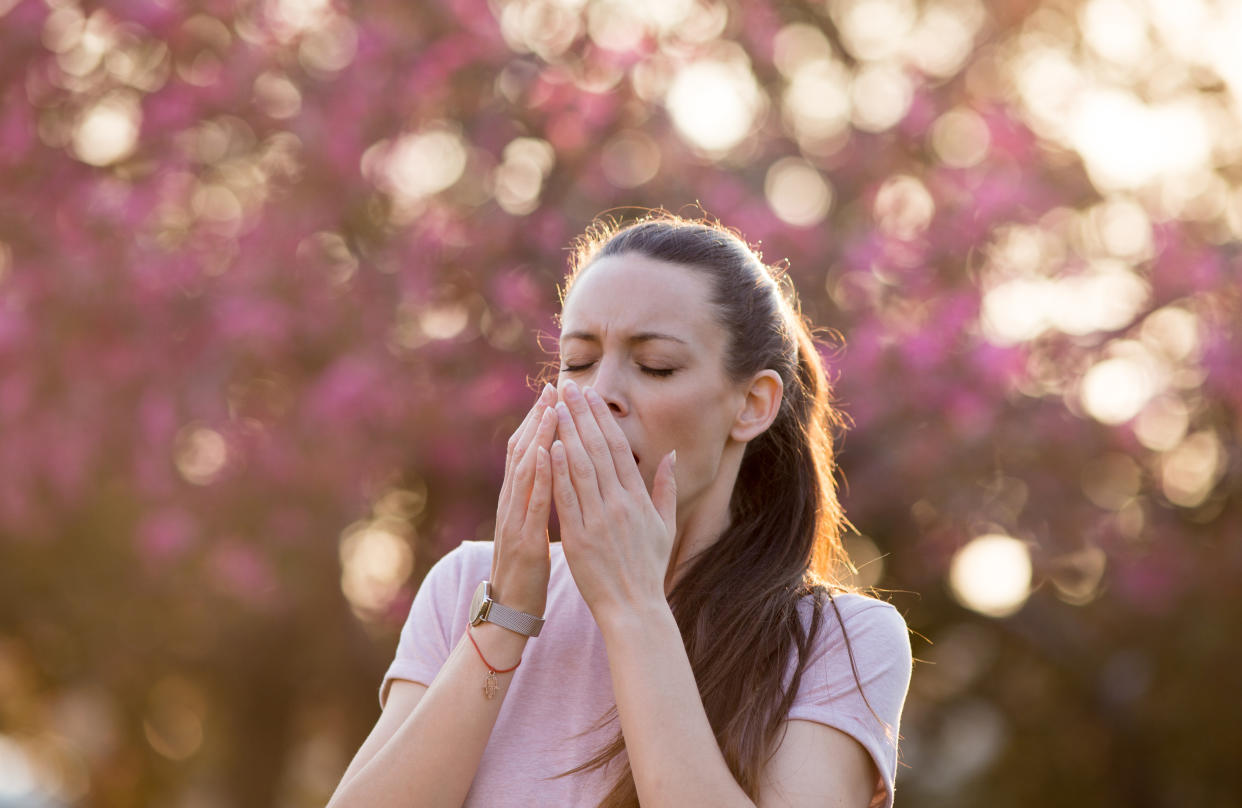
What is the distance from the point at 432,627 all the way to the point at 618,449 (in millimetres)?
563

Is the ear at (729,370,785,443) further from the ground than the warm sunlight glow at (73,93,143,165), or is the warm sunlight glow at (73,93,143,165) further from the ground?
the warm sunlight glow at (73,93,143,165)

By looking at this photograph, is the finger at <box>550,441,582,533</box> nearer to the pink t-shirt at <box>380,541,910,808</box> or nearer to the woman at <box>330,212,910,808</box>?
the woman at <box>330,212,910,808</box>

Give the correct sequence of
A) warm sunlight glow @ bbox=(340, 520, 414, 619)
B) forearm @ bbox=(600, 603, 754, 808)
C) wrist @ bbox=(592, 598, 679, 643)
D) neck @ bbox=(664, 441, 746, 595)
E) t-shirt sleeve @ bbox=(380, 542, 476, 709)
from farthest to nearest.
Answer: warm sunlight glow @ bbox=(340, 520, 414, 619) < neck @ bbox=(664, 441, 746, 595) < t-shirt sleeve @ bbox=(380, 542, 476, 709) < wrist @ bbox=(592, 598, 679, 643) < forearm @ bbox=(600, 603, 754, 808)

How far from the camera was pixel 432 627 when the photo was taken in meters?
2.90

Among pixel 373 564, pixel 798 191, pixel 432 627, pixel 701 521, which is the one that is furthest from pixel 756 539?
pixel 373 564

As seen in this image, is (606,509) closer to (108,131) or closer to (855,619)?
(855,619)

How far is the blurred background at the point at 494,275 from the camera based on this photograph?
7.02m

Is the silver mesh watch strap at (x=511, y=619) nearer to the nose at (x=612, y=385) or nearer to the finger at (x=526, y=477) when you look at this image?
the finger at (x=526, y=477)

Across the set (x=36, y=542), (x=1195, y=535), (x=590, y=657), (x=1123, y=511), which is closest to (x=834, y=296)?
(x=1123, y=511)

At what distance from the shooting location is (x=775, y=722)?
8.43ft

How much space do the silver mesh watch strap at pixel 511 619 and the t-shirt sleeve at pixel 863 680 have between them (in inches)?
20.1

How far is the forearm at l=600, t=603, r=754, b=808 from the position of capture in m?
2.36

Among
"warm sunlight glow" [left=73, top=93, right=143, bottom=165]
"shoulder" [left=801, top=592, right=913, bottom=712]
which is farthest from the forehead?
"warm sunlight glow" [left=73, top=93, right=143, bottom=165]

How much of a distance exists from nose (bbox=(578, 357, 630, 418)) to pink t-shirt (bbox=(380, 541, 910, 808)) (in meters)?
0.41
